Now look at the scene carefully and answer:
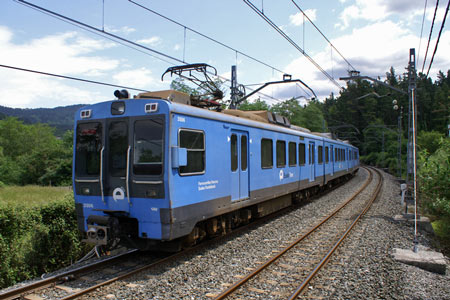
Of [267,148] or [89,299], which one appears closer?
[89,299]

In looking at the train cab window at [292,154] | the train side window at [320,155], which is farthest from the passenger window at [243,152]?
the train side window at [320,155]

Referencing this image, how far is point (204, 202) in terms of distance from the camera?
7.06 metres

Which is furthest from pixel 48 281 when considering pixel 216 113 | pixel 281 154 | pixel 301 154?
pixel 301 154

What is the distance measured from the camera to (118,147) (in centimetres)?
→ 664

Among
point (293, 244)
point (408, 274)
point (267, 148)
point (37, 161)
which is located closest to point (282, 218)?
point (267, 148)

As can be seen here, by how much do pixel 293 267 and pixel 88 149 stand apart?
177 inches

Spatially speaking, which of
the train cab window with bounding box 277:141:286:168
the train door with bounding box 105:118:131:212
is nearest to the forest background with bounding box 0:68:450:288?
the train door with bounding box 105:118:131:212

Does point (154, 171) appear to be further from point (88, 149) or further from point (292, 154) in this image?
point (292, 154)

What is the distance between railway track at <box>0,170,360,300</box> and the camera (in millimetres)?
5142

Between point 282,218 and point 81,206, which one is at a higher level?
point 81,206

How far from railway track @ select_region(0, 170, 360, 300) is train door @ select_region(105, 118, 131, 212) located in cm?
105

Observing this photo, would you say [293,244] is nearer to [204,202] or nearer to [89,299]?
[204,202]

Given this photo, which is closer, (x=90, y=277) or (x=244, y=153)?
(x=90, y=277)

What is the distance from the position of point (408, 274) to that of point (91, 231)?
5516 mm
